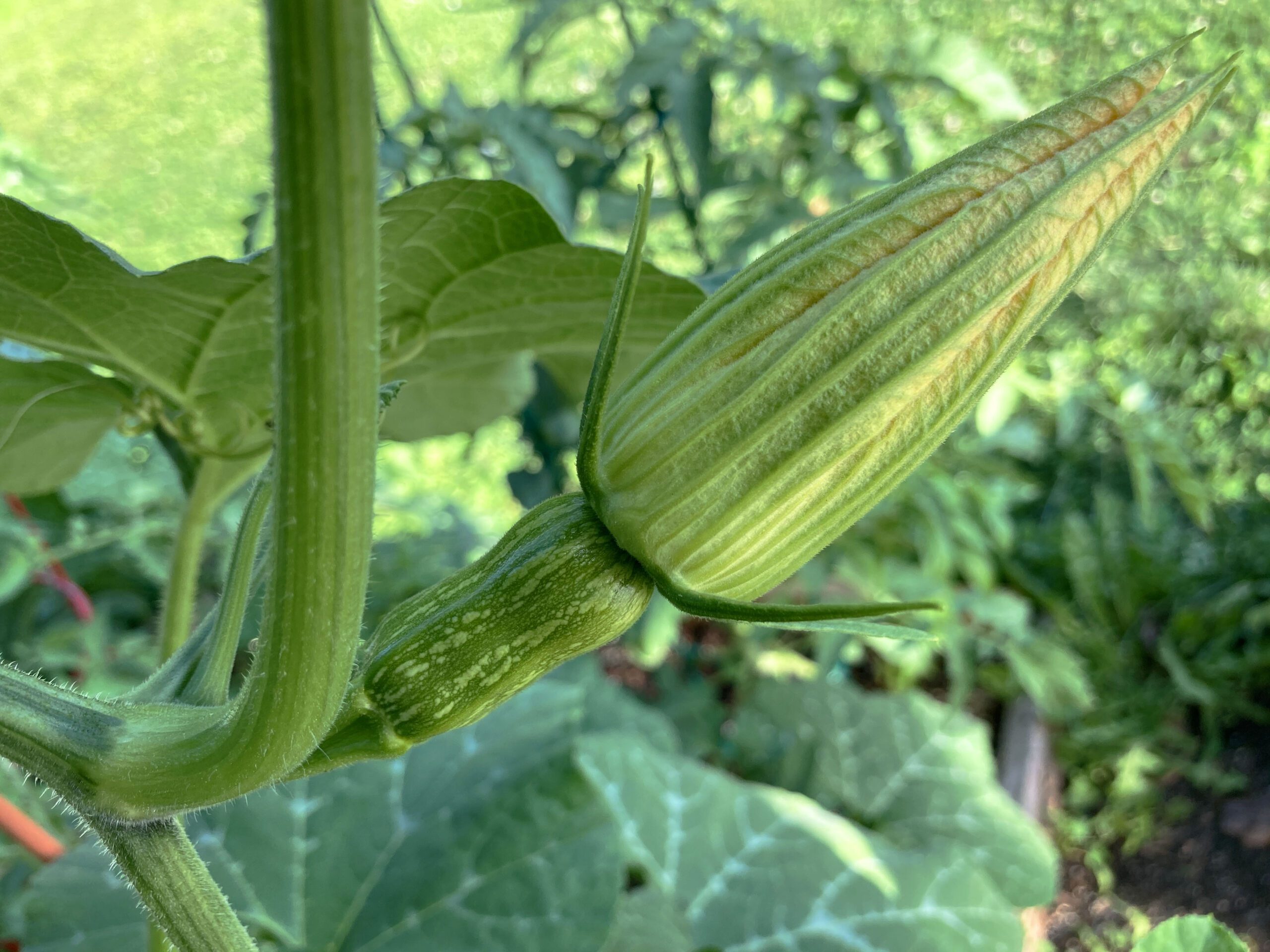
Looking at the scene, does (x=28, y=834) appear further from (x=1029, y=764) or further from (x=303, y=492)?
(x=1029, y=764)

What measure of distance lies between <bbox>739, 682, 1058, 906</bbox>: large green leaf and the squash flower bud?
134 cm

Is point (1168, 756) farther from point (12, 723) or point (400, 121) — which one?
point (12, 723)

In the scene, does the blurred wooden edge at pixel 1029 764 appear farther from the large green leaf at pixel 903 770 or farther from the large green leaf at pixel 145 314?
the large green leaf at pixel 145 314

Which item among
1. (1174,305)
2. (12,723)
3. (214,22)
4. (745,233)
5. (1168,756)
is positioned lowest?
(1168,756)

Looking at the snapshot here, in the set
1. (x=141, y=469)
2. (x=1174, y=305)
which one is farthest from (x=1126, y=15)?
(x=141, y=469)

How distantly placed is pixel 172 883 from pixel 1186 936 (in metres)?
0.47

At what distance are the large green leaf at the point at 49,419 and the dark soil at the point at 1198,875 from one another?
1.96 metres

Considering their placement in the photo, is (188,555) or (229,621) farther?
(188,555)

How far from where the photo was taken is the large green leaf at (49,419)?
54 centimetres

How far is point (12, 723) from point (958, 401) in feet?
1.11

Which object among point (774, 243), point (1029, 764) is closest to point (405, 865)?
point (774, 243)

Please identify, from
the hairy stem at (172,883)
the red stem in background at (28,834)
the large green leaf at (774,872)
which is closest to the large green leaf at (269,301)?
the hairy stem at (172,883)

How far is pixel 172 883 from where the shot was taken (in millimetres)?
374

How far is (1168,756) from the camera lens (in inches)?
90.0
